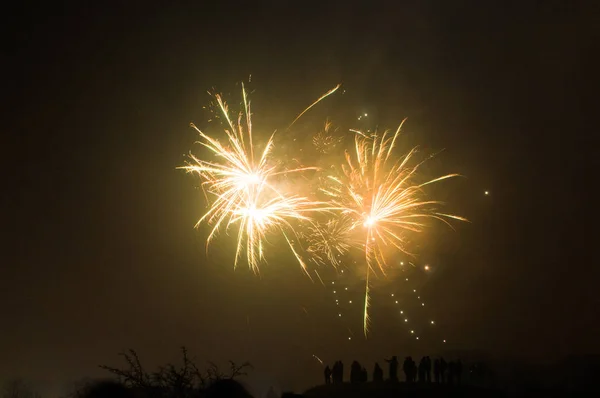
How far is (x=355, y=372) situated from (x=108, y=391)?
1915 centimetres

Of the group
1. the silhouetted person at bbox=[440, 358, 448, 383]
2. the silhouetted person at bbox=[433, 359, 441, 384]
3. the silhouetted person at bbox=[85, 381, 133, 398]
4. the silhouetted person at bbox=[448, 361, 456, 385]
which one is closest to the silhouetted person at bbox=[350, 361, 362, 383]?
the silhouetted person at bbox=[433, 359, 441, 384]

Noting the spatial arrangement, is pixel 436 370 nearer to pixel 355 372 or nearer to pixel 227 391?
pixel 355 372

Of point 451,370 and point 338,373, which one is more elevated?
point 451,370

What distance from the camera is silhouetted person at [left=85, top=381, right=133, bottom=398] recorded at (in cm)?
937

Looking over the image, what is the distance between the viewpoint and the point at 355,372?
2691 cm

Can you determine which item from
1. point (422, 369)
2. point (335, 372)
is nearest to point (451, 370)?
point (422, 369)

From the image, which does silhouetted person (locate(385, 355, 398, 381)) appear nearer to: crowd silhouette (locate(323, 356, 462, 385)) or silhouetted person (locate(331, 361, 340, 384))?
crowd silhouette (locate(323, 356, 462, 385))

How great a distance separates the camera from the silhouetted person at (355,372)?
26.8 m

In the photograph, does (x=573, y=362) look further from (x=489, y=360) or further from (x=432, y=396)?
(x=432, y=396)

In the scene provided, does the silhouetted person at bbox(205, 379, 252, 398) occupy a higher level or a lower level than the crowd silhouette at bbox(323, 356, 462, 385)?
lower

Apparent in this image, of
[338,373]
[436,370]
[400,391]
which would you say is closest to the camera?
[400,391]

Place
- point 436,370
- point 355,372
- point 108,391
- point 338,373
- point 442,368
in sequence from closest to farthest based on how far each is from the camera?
1. point 108,391
2. point 436,370
3. point 442,368
4. point 355,372
5. point 338,373

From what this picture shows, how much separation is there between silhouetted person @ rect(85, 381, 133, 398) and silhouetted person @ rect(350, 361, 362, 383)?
18636 millimetres

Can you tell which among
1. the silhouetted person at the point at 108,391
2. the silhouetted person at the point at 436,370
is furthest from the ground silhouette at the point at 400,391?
the silhouetted person at the point at 108,391
